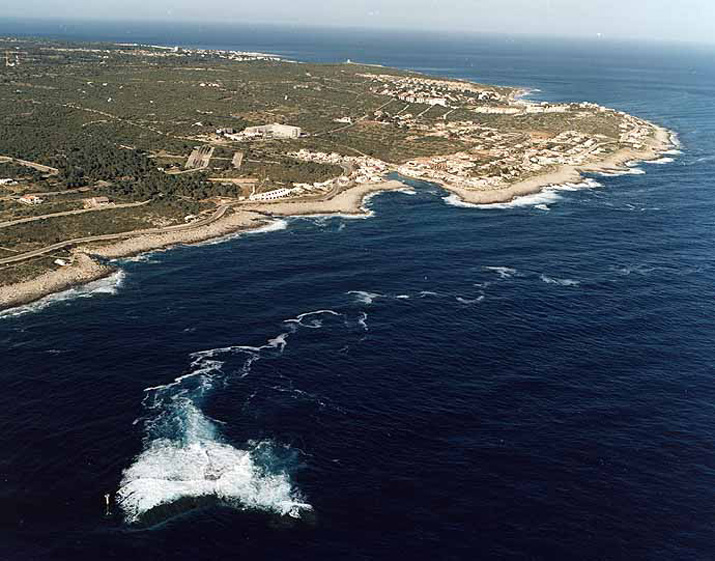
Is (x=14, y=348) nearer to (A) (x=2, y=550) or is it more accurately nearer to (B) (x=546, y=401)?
(A) (x=2, y=550)

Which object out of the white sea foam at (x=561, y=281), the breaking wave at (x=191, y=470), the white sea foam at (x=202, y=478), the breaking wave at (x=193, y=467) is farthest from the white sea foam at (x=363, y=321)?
the white sea foam at (x=561, y=281)

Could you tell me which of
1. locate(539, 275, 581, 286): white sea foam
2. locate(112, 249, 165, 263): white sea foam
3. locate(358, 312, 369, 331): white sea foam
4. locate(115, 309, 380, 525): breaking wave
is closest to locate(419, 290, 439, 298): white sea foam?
locate(358, 312, 369, 331): white sea foam

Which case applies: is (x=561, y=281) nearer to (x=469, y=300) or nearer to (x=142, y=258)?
(x=469, y=300)

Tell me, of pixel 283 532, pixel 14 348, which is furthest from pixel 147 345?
pixel 283 532

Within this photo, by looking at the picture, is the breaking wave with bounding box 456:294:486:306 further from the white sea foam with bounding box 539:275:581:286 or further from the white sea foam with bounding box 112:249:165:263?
the white sea foam with bounding box 112:249:165:263

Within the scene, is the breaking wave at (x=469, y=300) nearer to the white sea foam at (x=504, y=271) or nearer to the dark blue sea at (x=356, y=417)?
the dark blue sea at (x=356, y=417)

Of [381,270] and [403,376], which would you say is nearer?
[403,376]

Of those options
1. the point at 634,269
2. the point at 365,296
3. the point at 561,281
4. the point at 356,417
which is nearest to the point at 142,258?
the point at 365,296
